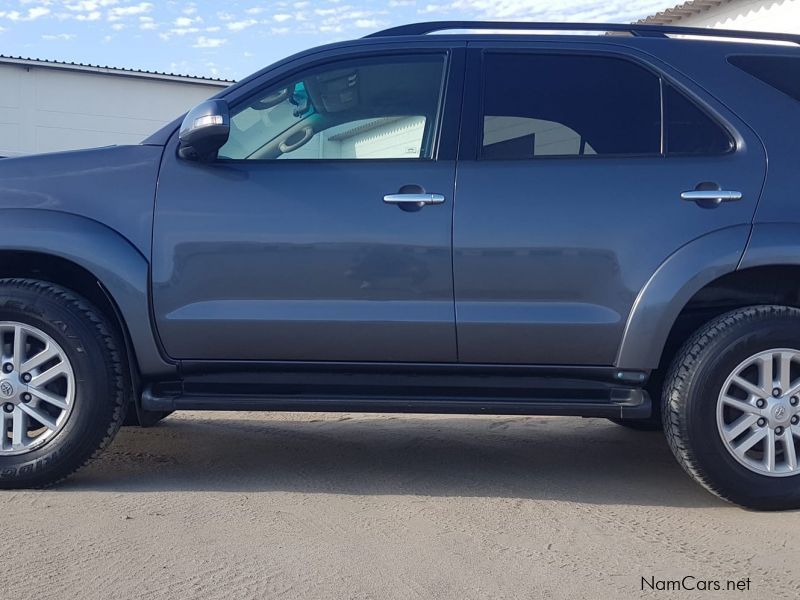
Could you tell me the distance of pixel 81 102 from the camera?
18672mm

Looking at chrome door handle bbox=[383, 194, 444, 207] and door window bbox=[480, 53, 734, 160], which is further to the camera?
door window bbox=[480, 53, 734, 160]

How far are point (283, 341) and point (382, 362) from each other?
418mm

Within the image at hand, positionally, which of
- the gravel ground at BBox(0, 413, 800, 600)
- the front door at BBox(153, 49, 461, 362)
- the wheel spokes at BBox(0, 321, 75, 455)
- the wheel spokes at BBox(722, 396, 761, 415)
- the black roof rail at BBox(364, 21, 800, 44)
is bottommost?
the gravel ground at BBox(0, 413, 800, 600)

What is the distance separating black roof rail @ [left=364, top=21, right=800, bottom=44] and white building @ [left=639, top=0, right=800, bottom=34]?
661 centimetres

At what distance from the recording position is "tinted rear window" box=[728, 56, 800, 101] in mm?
3879

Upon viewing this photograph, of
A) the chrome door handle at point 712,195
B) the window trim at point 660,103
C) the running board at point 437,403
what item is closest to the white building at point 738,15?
the window trim at point 660,103

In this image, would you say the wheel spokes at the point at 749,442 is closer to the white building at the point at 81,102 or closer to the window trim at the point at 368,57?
the window trim at the point at 368,57

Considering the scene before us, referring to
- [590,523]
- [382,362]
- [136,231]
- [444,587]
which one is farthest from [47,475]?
[590,523]

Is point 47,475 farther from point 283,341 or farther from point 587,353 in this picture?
point 587,353

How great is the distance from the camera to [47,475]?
146 inches

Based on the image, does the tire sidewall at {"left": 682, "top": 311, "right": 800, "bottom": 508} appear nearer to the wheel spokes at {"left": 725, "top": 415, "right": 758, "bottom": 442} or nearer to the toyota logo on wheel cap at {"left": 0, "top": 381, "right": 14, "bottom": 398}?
the wheel spokes at {"left": 725, "top": 415, "right": 758, "bottom": 442}

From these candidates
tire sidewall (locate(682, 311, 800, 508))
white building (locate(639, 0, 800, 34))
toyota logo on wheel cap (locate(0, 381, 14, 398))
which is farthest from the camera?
white building (locate(639, 0, 800, 34))

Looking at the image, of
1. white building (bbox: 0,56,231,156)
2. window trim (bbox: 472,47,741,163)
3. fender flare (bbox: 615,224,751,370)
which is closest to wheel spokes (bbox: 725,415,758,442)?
fender flare (bbox: 615,224,751,370)

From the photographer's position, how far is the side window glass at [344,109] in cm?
391
